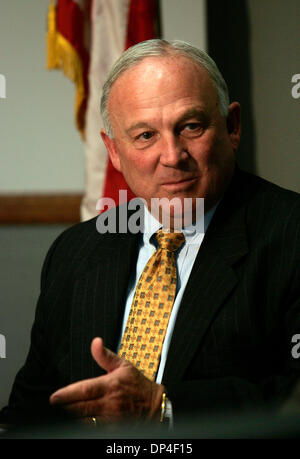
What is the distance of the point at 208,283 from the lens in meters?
1.36

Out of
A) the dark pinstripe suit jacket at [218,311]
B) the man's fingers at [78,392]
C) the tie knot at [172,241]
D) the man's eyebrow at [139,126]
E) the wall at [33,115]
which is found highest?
the wall at [33,115]

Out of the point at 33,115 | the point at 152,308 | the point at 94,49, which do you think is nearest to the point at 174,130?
the point at 152,308

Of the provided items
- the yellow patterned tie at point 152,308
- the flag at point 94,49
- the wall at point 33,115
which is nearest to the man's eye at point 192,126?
the yellow patterned tie at point 152,308

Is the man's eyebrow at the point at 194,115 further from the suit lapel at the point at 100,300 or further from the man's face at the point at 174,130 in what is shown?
the suit lapel at the point at 100,300

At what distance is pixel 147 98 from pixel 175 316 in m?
0.49

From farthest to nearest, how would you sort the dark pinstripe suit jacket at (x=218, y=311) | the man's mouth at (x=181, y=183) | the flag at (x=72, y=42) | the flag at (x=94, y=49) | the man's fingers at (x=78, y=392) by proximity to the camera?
the flag at (x=72, y=42)
the flag at (x=94, y=49)
the man's mouth at (x=181, y=183)
the dark pinstripe suit jacket at (x=218, y=311)
the man's fingers at (x=78, y=392)

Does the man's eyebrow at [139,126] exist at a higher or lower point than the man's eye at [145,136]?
higher

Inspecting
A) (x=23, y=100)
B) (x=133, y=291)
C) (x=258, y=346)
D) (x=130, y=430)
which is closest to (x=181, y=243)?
(x=133, y=291)

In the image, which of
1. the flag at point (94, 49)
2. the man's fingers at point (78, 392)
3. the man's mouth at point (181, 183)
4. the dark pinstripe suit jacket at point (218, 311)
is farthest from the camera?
the flag at point (94, 49)

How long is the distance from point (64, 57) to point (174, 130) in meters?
1.49

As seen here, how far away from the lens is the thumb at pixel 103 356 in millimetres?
983

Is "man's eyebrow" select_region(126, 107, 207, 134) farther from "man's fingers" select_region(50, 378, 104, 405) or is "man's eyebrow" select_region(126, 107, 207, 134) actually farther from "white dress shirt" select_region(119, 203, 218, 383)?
"man's fingers" select_region(50, 378, 104, 405)

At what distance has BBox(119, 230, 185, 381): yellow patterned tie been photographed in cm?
135

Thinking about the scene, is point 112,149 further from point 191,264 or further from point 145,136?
point 191,264
